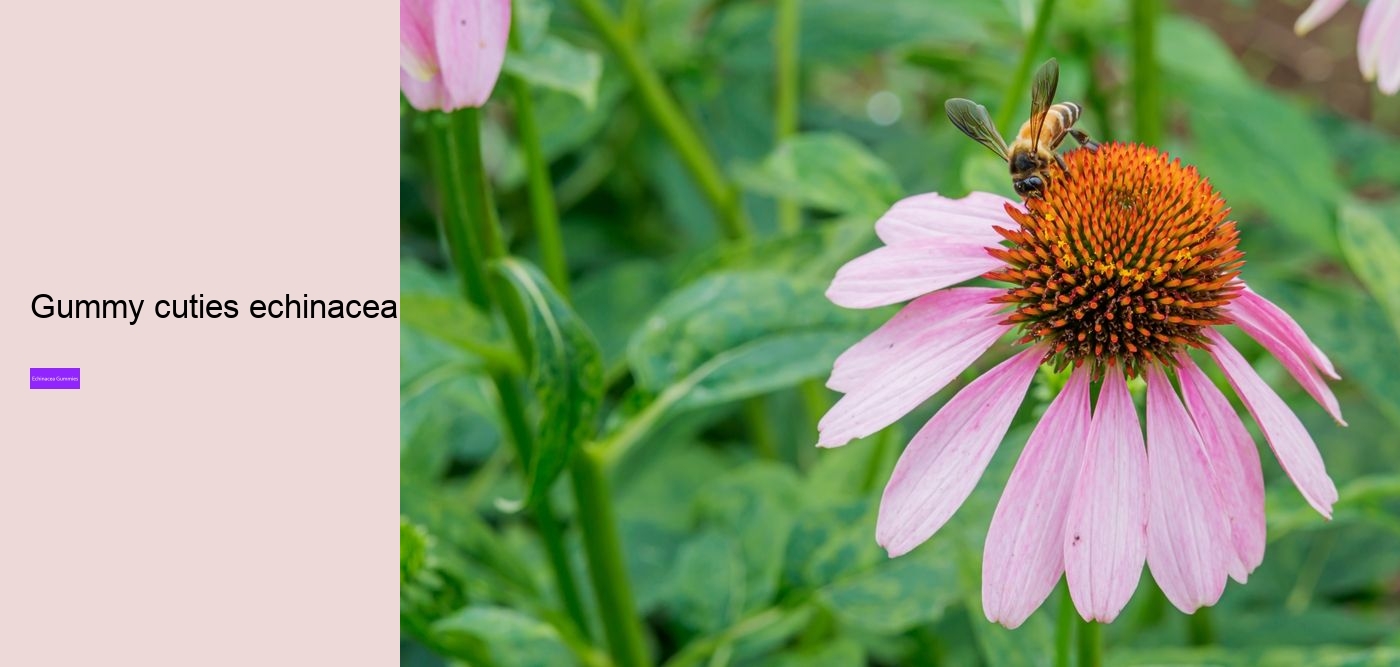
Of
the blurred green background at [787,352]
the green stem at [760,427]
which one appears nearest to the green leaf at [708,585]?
the blurred green background at [787,352]

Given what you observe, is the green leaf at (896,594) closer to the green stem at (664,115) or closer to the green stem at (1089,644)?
the green stem at (1089,644)

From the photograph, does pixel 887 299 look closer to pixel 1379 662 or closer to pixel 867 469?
pixel 1379 662

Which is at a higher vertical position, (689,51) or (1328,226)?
(689,51)

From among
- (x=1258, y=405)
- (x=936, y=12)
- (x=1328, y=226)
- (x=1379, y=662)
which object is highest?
(x=936, y=12)

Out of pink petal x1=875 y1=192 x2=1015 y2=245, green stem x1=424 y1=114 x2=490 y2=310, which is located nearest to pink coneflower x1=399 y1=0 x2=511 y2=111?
green stem x1=424 y1=114 x2=490 y2=310

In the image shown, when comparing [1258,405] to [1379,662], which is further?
[1379,662]

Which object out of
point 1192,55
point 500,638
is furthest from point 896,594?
point 1192,55

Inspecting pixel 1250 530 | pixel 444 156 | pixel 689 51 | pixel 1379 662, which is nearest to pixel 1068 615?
pixel 1250 530
